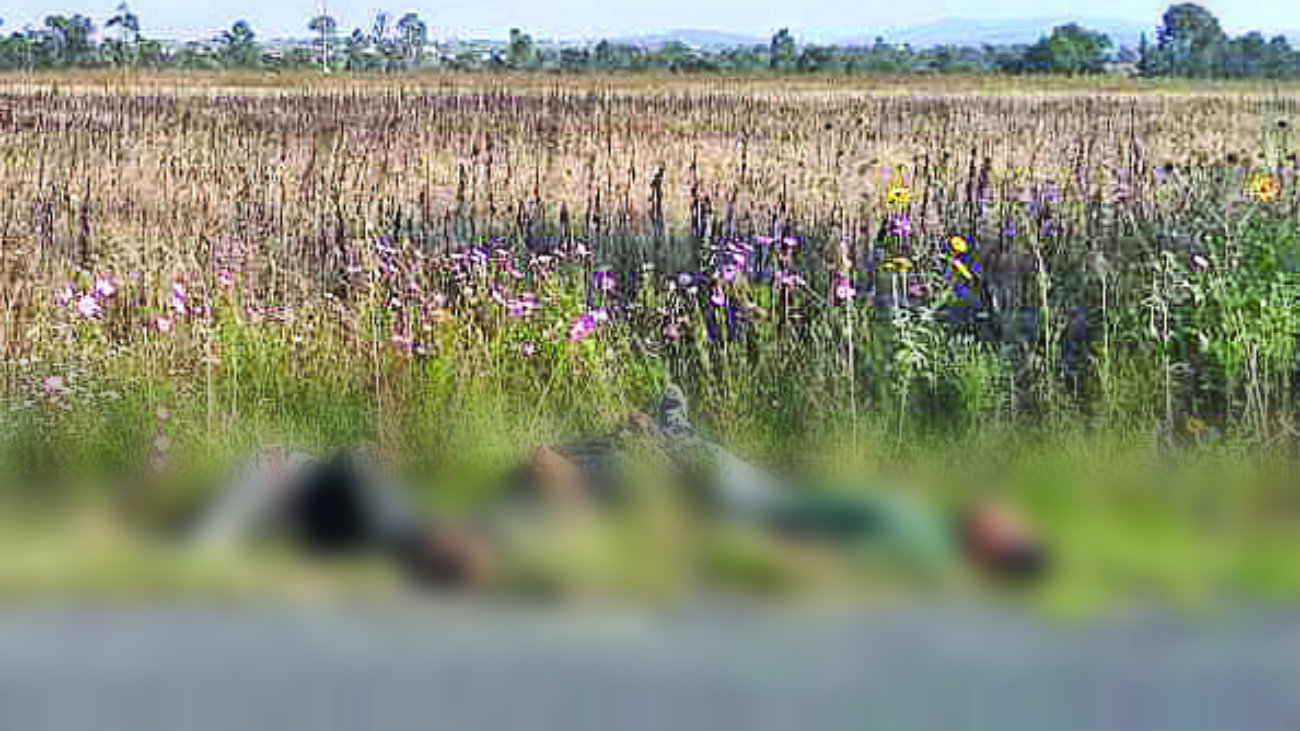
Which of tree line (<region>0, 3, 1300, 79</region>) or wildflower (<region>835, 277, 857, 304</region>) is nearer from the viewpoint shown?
wildflower (<region>835, 277, 857, 304</region>)

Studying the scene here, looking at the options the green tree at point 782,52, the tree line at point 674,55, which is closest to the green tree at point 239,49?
the tree line at point 674,55

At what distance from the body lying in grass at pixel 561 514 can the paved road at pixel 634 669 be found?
385 mm

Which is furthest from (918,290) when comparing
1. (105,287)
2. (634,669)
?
(634,669)

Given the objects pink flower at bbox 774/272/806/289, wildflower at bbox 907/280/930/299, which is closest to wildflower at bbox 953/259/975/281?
wildflower at bbox 907/280/930/299

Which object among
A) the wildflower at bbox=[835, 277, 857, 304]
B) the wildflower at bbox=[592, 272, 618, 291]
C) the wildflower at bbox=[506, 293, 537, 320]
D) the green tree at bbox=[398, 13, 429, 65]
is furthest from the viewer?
the green tree at bbox=[398, 13, 429, 65]

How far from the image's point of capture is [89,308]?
639 cm

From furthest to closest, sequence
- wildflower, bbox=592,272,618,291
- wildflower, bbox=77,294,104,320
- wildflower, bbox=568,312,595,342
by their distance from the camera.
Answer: wildflower, bbox=592,272,618,291, wildflower, bbox=568,312,595,342, wildflower, bbox=77,294,104,320

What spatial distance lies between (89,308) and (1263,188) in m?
4.18

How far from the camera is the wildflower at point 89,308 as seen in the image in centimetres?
639

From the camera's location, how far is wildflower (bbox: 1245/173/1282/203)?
6844 millimetres

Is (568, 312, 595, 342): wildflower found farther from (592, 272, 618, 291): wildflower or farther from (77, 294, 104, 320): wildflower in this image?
(77, 294, 104, 320): wildflower

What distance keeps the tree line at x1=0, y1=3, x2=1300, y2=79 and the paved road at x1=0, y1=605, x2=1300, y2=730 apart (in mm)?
54513

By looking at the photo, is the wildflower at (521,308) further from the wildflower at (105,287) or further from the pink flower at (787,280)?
the wildflower at (105,287)

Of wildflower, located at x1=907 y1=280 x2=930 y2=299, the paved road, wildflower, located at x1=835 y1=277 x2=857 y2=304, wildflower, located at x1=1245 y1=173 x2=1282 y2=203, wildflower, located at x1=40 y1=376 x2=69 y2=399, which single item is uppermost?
wildflower, located at x1=1245 y1=173 x2=1282 y2=203
